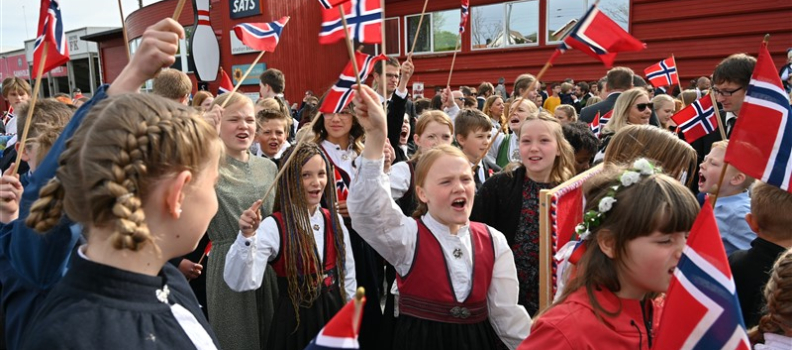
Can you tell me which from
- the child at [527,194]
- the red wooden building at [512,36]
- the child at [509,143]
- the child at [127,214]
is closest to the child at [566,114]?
the child at [509,143]

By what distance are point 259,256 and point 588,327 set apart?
173 centimetres

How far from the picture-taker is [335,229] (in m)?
3.19

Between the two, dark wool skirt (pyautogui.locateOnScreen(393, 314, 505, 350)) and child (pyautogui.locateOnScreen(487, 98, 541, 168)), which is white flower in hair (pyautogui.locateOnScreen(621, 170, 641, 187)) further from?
child (pyautogui.locateOnScreen(487, 98, 541, 168))

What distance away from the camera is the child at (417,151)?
13.5 feet

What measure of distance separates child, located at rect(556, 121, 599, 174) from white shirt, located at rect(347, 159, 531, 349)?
5.92 feet

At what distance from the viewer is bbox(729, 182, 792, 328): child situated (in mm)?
2320

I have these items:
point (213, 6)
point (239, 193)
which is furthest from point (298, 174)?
point (213, 6)

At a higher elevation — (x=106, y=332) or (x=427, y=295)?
(x=106, y=332)

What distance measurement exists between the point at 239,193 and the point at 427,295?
1.50 meters

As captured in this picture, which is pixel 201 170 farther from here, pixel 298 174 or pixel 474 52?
pixel 474 52

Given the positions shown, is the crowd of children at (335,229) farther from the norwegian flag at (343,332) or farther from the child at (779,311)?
the norwegian flag at (343,332)

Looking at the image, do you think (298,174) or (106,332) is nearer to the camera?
(106,332)

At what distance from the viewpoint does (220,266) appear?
3299 millimetres

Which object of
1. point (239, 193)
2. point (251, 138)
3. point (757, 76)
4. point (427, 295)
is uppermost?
point (757, 76)
